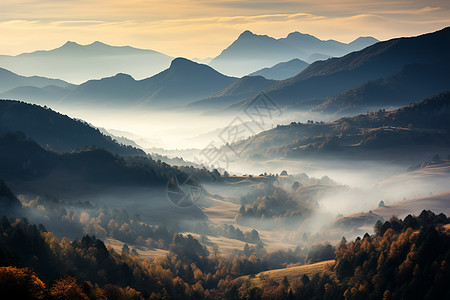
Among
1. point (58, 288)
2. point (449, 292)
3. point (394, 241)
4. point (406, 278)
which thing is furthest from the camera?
point (394, 241)

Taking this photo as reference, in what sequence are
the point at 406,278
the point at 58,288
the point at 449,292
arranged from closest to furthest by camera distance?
the point at 58,288, the point at 449,292, the point at 406,278

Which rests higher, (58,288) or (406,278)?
(58,288)

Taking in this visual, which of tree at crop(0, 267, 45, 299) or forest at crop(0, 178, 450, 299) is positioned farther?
forest at crop(0, 178, 450, 299)

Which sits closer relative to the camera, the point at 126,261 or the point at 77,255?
the point at 77,255

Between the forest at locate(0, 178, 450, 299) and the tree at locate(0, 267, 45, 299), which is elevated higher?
the tree at locate(0, 267, 45, 299)

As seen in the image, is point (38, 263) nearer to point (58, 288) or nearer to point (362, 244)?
point (58, 288)

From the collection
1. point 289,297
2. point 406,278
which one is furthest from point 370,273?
point 289,297

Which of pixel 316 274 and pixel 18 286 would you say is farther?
pixel 316 274

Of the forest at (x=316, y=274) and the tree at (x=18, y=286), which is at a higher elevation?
the tree at (x=18, y=286)

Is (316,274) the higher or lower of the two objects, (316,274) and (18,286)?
the lower

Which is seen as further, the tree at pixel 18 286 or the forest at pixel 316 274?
the forest at pixel 316 274
